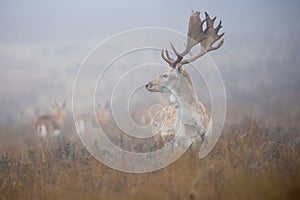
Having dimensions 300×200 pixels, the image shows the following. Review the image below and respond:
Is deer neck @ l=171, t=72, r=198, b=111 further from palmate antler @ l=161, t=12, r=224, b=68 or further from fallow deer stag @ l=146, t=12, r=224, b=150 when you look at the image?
palmate antler @ l=161, t=12, r=224, b=68

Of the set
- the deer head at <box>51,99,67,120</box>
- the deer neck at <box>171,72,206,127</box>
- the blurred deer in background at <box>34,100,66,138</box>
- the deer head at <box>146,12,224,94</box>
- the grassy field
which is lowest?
the grassy field

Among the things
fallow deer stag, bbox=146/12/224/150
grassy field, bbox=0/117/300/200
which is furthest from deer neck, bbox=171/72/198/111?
grassy field, bbox=0/117/300/200

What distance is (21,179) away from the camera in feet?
21.0

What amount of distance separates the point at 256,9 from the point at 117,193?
11197 mm

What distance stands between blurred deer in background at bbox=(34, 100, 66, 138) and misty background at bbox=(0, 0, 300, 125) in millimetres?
1003

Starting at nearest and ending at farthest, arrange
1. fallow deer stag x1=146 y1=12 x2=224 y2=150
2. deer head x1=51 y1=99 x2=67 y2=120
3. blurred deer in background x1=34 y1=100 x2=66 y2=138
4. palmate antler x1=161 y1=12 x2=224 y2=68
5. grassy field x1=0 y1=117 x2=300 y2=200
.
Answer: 1. grassy field x1=0 y1=117 x2=300 y2=200
2. fallow deer stag x1=146 y1=12 x2=224 y2=150
3. palmate antler x1=161 y1=12 x2=224 y2=68
4. blurred deer in background x1=34 y1=100 x2=66 y2=138
5. deer head x1=51 y1=99 x2=67 y2=120

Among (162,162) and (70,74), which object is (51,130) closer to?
(70,74)

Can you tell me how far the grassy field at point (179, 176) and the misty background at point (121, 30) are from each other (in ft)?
17.5

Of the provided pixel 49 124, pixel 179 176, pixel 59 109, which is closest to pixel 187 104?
pixel 179 176

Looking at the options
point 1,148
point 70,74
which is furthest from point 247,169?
point 70,74

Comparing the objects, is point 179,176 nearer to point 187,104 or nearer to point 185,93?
point 187,104

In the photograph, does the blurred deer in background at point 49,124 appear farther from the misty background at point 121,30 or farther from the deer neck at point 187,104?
the deer neck at point 187,104

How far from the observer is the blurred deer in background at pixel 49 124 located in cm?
1398

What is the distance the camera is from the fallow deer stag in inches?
268
